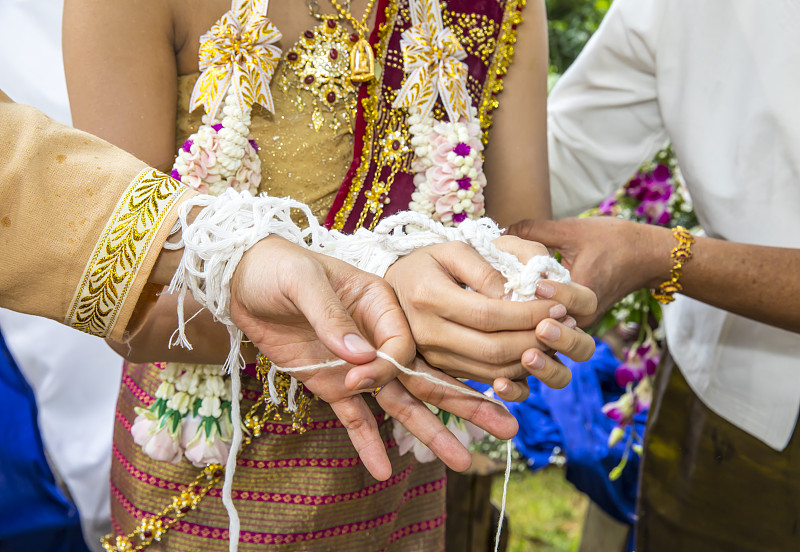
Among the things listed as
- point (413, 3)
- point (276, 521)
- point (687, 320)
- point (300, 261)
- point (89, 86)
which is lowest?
point (276, 521)

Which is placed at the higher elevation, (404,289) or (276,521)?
(404,289)

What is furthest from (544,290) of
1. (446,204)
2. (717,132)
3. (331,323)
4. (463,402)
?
(717,132)

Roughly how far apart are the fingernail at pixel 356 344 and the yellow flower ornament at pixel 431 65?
63 centimetres

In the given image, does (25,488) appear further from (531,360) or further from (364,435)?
(531,360)

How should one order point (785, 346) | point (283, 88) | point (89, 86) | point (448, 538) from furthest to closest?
point (448, 538) < point (785, 346) < point (283, 88) < point (89, 86)

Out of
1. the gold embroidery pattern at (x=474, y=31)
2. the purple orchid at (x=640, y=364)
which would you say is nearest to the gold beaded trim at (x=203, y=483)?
the gold embroidery pattern at (x=474, y=31)

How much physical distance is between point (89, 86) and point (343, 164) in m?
0.42

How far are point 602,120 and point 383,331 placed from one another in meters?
1.26

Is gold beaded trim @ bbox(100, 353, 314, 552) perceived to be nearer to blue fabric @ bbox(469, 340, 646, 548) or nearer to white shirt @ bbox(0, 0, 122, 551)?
Result: white shirt @ bbox(0, 0, 122, 551)

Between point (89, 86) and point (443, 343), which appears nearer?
point (443, 343)

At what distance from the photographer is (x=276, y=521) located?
1.20m

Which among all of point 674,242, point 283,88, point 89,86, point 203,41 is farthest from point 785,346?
point 89,86

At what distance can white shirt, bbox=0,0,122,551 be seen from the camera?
6.20ft

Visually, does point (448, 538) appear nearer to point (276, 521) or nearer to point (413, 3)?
point (276, 521)
